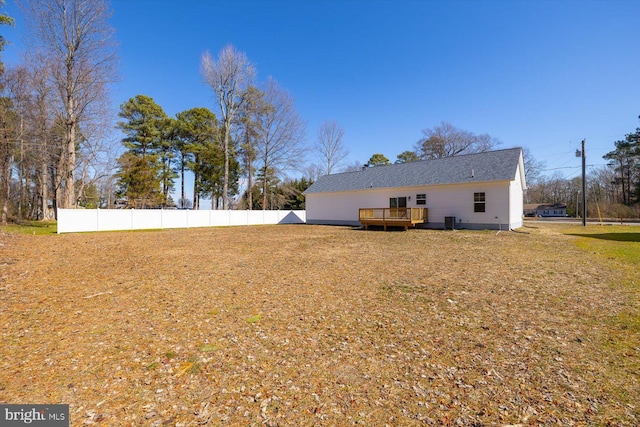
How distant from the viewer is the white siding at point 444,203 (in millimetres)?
15797

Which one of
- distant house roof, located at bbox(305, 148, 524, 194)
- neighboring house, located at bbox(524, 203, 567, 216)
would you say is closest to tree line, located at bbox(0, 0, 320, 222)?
distant house roof, located at bbox(305, 148, 524, 194)

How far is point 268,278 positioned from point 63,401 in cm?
391

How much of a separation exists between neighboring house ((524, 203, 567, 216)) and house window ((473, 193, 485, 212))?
44.2 m

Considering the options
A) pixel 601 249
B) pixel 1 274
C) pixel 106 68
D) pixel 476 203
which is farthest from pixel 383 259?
pixel 106 68

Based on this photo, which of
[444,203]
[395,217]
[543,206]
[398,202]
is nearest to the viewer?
[395,217]

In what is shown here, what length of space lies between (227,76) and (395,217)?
19506 mm

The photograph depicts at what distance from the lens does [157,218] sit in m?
19.8

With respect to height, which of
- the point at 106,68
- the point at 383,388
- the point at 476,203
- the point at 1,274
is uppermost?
the point at 106,68

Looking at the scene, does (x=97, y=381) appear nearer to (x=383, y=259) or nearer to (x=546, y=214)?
(x=383, y=259)

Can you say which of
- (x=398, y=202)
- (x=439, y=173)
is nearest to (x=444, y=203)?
(x=439, y=173)

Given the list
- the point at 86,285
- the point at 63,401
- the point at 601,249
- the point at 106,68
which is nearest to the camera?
the point at 63,401

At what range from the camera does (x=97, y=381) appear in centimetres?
251

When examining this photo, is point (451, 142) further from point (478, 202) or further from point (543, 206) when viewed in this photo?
point (543, 206)

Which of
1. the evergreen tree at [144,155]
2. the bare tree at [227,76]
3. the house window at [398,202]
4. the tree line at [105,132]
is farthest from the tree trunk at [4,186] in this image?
the house window at [398,202]
